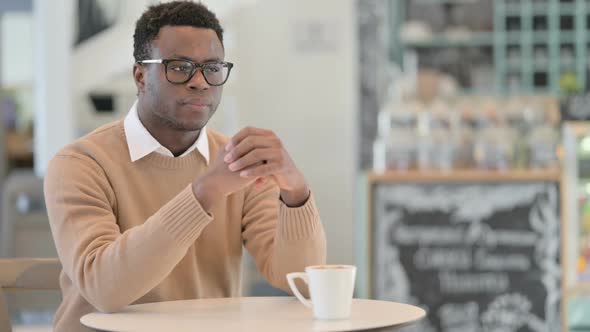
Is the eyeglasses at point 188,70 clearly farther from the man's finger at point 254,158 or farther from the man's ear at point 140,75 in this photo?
the man's finger at point 254,158

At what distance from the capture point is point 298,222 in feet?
6.88

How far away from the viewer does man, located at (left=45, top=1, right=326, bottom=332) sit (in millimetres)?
1869

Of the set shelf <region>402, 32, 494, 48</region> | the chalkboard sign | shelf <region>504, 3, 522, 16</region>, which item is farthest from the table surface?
shelf <region>504, 3, 522, 16</region>

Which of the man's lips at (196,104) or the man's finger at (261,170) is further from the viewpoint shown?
the man's lips at (196,104)

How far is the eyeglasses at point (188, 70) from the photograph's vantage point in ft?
6.76

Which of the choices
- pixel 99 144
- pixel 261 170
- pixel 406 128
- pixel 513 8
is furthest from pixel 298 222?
pixel 513 8

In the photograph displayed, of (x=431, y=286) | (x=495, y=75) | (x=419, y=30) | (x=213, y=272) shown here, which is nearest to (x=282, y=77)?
(x=419, y=30)

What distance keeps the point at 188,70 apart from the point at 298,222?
15.1 inches

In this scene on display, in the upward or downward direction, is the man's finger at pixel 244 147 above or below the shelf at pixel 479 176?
above

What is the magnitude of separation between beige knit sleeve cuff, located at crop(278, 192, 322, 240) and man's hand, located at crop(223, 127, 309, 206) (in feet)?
0.24

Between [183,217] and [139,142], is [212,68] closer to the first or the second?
[139,142]

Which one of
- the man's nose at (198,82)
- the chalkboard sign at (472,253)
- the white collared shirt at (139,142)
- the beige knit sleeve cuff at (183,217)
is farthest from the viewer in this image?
the chalkboard sign at (472,253)

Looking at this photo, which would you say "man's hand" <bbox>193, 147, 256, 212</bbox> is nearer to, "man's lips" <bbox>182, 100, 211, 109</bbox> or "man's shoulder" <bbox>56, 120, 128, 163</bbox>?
"man's lips" <bbox>182, 100, 211, 109</bbox>

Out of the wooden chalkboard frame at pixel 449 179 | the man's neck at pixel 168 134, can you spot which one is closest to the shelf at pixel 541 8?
the wooden chalkboard frame at pixel 449 179
